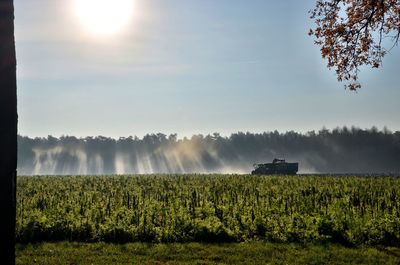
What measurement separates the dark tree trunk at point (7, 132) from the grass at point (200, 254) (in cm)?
564

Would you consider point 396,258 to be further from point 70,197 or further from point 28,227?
point 70,197

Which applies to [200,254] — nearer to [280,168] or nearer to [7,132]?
[7,132]

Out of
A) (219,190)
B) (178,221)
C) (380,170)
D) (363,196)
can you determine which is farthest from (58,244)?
(380,170)

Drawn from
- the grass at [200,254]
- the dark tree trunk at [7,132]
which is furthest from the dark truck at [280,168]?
the dark tree trunk at [7,132]

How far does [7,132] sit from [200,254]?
8.12 metres

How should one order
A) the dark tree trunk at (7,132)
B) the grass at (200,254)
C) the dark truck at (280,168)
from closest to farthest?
the dark tree trunk at (7,132) < the grass at (200,254) < the dark truck at (280,168)

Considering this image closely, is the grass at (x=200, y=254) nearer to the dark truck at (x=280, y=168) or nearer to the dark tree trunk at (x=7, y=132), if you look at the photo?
the dark tree trunk at (x=7, y=132)

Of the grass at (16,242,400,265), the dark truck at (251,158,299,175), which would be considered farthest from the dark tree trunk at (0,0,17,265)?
the dark truck at (251,158,299,175)

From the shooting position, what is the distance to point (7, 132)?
295 inches

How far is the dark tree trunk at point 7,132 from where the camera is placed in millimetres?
7422

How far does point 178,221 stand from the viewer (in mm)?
17328

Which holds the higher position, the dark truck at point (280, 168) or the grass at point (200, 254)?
the dark truck at point (280, 168)

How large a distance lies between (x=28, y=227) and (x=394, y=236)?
44.2 ft

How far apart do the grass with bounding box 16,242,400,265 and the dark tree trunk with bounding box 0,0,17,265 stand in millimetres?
5635
